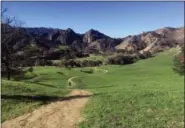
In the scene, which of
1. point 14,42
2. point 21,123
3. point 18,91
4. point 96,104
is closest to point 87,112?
point 96,104

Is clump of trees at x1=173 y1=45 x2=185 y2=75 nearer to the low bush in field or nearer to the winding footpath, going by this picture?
the winding footpath

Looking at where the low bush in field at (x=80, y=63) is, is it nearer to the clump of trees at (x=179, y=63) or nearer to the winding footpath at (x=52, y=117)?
the clump of trees at (x=179, y=63)

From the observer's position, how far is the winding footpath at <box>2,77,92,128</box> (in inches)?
616

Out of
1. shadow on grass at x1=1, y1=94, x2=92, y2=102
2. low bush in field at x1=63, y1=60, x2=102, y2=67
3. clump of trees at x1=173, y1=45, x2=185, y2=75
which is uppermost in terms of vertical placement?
clump of trees at x1=173, y1=45, x2=185, y2=75

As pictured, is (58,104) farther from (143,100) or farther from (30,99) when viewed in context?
(143,100)

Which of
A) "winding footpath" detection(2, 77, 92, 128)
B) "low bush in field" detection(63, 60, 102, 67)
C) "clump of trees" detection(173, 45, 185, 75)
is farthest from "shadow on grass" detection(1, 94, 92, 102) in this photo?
"low bush in field" detection(63, 60, 102, 67)

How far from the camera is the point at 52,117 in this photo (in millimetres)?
16969

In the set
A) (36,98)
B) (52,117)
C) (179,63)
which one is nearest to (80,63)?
(179,63)

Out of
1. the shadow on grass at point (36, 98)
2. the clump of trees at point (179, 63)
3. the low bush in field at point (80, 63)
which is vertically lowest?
the low bush in field at point (80, 63)

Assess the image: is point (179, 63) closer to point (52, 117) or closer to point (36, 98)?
point (36, 98)

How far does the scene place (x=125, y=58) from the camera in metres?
138

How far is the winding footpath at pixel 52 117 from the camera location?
15.6 meters

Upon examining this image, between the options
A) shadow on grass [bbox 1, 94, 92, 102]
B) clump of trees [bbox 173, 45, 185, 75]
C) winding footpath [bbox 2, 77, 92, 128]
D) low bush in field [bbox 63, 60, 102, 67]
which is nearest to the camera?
winding footpath [bbox 2, 77, 92, 128]

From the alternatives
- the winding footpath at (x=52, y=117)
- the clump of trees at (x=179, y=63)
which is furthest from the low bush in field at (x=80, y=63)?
the winding footpath at (x=52, y=117)
